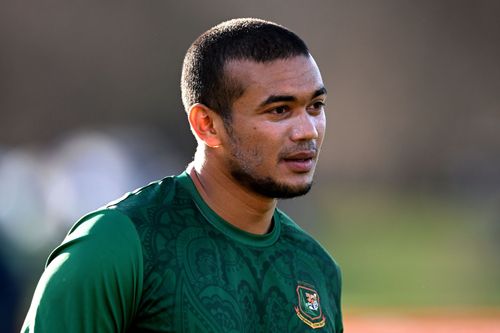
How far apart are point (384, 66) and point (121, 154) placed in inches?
346

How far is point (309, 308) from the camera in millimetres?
2811

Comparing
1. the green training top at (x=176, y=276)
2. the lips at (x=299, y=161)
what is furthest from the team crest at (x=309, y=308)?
the lips at (x=299, y=161)

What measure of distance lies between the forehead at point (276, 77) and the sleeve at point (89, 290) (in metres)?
0.70

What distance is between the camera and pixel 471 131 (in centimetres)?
1966

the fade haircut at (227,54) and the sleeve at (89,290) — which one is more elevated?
the fade haircut at (227,54)

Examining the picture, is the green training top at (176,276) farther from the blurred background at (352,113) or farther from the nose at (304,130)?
the blurred background at (352,113)

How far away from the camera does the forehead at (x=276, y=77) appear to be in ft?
8.93

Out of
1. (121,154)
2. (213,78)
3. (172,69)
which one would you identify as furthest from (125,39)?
(213,78)

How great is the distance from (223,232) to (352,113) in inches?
684

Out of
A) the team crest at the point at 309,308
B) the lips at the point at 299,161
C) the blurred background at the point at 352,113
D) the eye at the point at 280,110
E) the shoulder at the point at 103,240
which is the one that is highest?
the blurred background at the point at 352,113

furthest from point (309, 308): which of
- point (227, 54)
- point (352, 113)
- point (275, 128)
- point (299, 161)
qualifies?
point (352, 113)

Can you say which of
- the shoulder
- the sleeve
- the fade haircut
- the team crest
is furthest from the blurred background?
the sleeve

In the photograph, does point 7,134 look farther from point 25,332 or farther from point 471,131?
point 25,332

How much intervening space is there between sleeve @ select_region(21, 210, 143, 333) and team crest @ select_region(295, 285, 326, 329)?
2.05 feet
